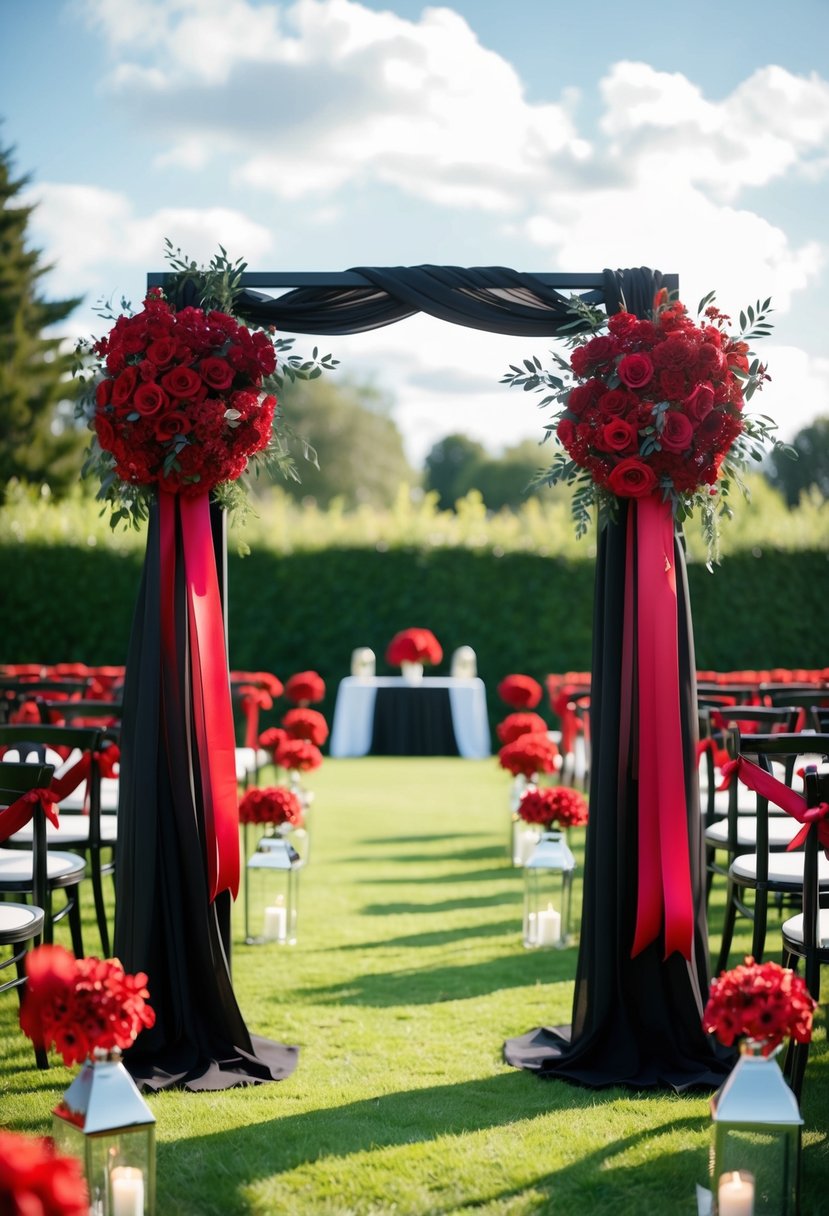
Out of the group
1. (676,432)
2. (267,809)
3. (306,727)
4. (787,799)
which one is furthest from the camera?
(306,727)

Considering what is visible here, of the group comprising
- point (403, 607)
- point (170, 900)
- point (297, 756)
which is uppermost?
point (403, 607)

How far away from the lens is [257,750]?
8672mm

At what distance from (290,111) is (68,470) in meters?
16.3

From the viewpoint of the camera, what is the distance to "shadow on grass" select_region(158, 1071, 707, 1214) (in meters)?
3.06

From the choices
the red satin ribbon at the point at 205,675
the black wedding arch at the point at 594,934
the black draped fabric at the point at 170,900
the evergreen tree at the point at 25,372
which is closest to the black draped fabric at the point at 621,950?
the black wedding arch at the point at 594,934

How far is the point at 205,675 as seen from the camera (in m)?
3.95

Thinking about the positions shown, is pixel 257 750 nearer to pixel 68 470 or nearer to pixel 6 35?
pixel 6 35

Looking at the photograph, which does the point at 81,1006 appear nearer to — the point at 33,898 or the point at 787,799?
the point at 33,898

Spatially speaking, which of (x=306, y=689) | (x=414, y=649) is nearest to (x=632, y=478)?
(x=306, y=689)

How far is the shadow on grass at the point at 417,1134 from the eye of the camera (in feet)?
10.0

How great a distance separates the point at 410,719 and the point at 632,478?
32.2ft

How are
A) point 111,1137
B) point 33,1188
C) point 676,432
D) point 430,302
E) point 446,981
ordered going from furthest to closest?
point 446,981 < point 430,302 < point 676,432 < point 111,1137 < point 33,1188

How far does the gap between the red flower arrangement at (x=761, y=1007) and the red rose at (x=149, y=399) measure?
2480 mm

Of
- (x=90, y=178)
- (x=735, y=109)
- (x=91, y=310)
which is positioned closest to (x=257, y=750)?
(x=91, y=310)
